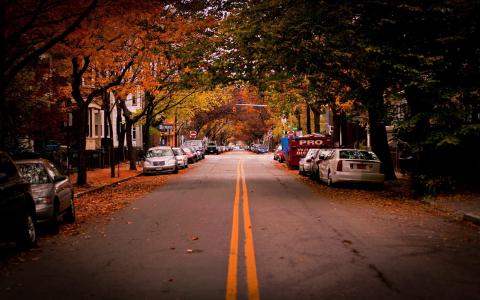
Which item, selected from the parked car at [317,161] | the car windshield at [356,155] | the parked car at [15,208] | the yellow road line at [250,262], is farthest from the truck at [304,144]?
the parked car at [15,208]

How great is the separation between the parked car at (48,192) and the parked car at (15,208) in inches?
30.8

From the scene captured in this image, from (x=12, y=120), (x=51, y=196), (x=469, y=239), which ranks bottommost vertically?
(x=469, y=239)

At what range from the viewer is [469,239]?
9.10 m

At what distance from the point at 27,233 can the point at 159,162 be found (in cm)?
2030

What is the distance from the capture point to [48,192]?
966 centimetres

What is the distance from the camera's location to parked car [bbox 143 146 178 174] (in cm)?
2834

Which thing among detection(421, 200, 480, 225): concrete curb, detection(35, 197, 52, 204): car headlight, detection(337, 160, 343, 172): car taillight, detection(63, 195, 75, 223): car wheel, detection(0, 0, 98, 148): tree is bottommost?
detection(421, 200, 480, 225): concrete curb

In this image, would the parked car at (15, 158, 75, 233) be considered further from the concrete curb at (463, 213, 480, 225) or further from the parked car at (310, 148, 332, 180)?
the parked car at (310, 148, 332, 180)

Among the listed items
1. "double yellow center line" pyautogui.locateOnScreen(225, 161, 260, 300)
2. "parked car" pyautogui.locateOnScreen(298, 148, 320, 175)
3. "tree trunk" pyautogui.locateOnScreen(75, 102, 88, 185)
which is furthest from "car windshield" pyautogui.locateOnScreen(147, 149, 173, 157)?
"double yellow center line" pyautogui.locateOnScreen(225, 161, 260, 300)

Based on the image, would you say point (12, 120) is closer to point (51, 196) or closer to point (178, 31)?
point (178, 31)

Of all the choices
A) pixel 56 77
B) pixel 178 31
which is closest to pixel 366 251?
pixel 178 31

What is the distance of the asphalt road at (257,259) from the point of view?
5805 millimetres

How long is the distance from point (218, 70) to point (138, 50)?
3.26 m

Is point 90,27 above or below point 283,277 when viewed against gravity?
above
